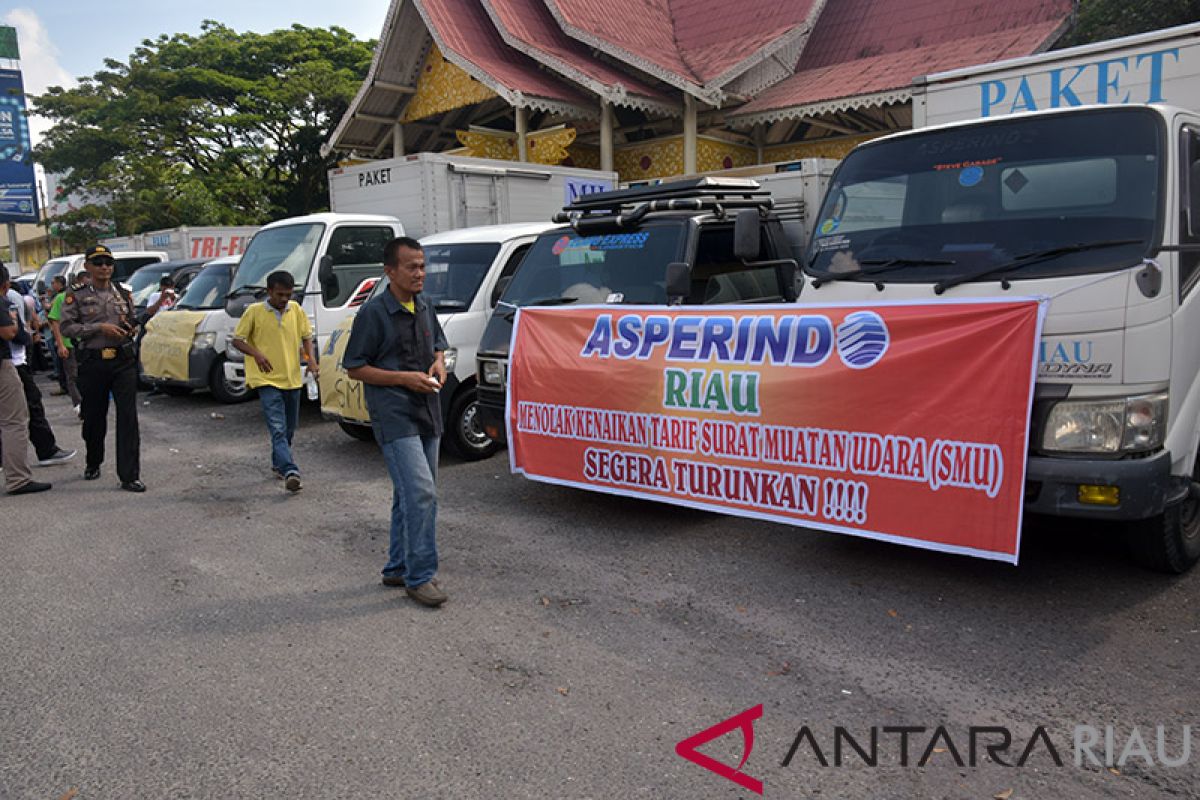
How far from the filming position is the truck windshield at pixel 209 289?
474 inches

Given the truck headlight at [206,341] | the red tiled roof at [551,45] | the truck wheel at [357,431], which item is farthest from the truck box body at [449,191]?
the red tiled roof at [551,45]

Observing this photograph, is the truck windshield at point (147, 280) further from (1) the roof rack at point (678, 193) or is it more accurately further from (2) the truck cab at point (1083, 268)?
(2) the truck cab at point (1083, 268)

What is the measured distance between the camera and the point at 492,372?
686cm

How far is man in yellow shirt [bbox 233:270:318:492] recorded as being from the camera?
23.9ft

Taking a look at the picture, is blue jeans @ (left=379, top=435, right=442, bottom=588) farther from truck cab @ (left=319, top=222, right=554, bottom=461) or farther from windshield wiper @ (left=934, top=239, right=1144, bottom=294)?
truck cab @ (left=319, top=222, right=554, bottom=461)

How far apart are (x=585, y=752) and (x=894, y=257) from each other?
122 inches

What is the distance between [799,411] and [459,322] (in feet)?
12.7

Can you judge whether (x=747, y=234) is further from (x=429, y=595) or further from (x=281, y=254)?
(x=281, y=254)

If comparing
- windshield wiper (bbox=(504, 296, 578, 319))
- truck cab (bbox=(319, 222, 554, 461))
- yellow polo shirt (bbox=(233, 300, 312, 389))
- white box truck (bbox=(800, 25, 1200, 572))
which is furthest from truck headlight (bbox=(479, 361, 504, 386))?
white box truck (bbox=(800, 25, 1200, 572))

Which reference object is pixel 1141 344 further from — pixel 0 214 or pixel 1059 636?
pixel 0 214

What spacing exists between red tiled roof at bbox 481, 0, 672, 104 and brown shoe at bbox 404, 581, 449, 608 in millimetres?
12421

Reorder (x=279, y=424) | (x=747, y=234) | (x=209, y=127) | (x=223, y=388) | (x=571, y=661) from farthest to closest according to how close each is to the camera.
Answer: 1. (x=209, y=127)
2. (x=223, y=388)
3. (x=279, y=424)
4. (x=747, y=234)
5. (x=571, y=661)

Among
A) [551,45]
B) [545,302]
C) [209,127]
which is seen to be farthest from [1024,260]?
[209,127]

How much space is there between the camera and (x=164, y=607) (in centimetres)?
483
